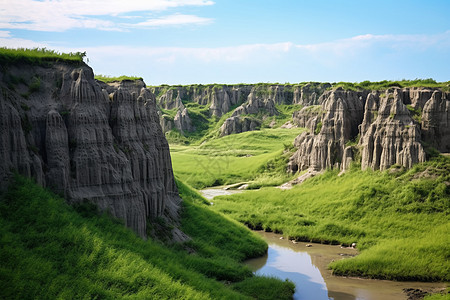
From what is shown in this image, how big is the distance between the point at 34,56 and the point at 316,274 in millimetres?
18229

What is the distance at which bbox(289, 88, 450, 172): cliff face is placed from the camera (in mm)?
39281

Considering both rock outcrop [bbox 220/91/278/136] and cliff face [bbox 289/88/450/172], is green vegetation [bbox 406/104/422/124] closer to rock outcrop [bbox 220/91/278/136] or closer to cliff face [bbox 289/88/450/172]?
cliff face [bbox 289/88/450/172]

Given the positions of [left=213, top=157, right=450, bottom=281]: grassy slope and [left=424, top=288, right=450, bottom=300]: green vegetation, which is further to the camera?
[left=213, top=157, right=450, bottom=281]: grassy slope

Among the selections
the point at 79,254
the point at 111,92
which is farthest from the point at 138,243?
the point at 111,92

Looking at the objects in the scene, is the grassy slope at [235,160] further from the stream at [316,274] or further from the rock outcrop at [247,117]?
the stream at [316,274]

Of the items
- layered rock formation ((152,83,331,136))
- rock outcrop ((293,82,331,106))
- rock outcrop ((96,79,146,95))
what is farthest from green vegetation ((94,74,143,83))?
rock outcrop ((293,82,331,106))

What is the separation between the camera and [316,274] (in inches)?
1181

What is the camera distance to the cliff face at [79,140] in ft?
67.2

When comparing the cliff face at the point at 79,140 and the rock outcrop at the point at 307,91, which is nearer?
the cliff face at the point at 79,140

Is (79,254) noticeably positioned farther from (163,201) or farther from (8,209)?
(163,201)

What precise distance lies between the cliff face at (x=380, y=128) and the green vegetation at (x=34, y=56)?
935 inches

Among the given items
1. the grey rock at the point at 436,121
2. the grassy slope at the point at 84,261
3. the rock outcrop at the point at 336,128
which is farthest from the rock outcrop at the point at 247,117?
the grassy slope at the point at 84,261

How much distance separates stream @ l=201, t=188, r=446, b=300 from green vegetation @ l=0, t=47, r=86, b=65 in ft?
47.1

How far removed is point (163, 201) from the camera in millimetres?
27984
